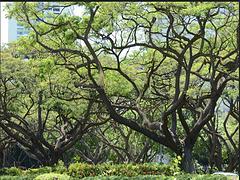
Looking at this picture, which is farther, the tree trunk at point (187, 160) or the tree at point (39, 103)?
the tree at point (39, 103)

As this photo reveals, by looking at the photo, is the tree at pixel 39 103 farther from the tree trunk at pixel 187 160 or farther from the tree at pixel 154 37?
the tree trunk at pixel 187 160

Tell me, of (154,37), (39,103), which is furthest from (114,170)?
(39,103)

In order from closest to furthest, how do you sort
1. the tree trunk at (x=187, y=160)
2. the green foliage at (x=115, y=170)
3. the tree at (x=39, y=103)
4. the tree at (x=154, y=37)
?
the tree at (x=154, y=37), the tree trunk at (x=187, y=160), the green foliage at (x=115, y=170), the tree at (x=39, y=103)

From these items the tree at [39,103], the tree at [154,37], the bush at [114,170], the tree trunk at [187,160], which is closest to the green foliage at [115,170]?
the bush at [114,170]

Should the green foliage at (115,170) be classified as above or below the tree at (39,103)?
below

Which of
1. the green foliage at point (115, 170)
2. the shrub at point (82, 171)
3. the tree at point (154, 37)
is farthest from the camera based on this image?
the shrub at point (82, 171)

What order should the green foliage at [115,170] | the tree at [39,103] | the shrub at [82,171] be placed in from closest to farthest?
the green foliage at [115,170], the shrub at [82,171], the tree at [39,103]

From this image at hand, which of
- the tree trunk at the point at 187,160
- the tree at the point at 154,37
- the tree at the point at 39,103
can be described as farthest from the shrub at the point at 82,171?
the tree trunk at the point at 187,160

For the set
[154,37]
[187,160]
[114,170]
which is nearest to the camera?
[187,160]

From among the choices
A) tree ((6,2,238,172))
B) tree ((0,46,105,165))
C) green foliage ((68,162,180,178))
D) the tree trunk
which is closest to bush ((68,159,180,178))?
green foliage ((68,162,180,178))

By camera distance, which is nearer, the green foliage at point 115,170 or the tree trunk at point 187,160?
the tree trunk at point 187,160

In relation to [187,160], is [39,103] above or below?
above

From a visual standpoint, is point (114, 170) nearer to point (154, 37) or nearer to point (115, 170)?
point (115, 170)

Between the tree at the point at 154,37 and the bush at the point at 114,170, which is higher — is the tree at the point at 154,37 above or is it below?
above
